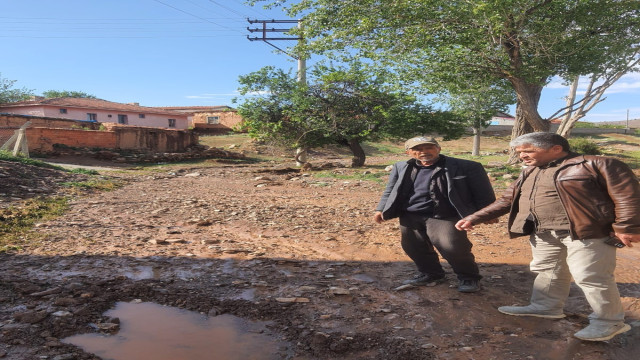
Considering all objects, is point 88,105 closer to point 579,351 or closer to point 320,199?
point 320,199

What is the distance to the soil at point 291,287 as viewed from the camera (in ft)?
10.2

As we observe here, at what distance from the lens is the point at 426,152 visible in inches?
154

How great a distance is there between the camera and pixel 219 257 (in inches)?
209

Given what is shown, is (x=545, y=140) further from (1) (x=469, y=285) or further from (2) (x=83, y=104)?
(2) (x=83, y=104)

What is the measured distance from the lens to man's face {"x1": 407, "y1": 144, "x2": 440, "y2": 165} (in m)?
3.89

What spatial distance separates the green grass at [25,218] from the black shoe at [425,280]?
4603mm

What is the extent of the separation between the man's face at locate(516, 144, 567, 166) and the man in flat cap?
61cm

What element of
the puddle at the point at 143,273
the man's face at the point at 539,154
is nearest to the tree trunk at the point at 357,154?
the puddle at the point at 143,273

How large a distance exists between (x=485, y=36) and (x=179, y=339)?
1172cm

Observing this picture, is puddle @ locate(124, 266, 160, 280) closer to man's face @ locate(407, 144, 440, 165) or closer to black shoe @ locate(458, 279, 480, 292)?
man's face @ locate(407, 144, 440, 165)

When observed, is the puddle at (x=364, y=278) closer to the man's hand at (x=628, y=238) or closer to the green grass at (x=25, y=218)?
the man's hand at (x=628, y=238)

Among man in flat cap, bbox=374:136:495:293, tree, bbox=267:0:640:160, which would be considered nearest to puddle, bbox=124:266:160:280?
man in flat cap, bbox=374:136:495:293

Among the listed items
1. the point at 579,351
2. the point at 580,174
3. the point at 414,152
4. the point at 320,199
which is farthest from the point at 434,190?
the point at 320,199

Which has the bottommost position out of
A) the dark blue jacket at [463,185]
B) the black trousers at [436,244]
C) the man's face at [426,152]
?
the black trousers at [436,244]
